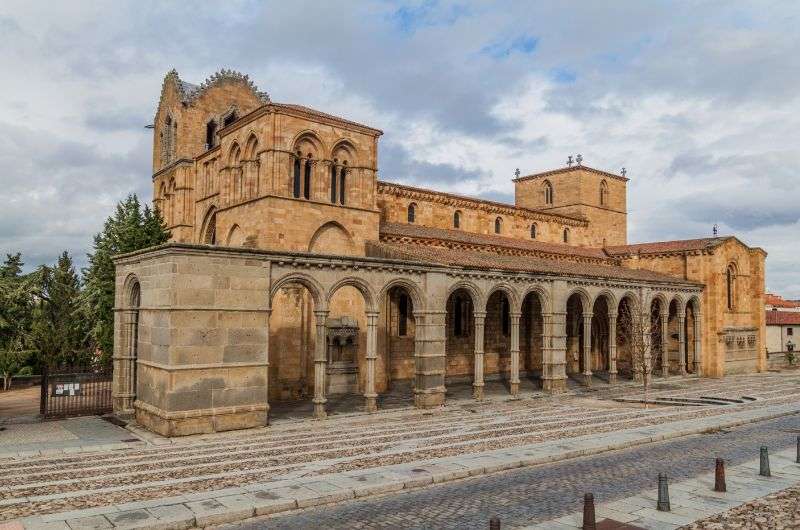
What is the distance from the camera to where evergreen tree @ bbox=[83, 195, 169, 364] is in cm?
3594

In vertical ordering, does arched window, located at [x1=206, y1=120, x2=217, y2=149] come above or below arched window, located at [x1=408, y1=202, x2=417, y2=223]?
above

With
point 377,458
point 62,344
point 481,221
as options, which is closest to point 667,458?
point 377,458

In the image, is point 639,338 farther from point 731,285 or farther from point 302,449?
point 302,449

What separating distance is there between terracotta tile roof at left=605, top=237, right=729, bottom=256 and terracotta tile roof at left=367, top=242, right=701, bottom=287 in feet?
12.1

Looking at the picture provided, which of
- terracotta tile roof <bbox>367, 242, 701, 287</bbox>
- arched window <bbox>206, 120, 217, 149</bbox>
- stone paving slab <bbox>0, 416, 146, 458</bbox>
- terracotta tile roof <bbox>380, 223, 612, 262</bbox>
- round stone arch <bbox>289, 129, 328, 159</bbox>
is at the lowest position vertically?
stone paving slab <bbox>0, 416, 146, 458</bbox>

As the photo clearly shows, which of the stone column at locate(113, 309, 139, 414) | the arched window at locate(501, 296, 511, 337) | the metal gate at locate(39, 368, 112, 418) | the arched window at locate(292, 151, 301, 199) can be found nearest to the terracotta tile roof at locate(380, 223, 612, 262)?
the arched window at locate(501, 296, 511, 337)

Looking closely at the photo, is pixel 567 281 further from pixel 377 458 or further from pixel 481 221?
pixel 377 458

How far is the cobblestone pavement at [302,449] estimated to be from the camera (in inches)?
522

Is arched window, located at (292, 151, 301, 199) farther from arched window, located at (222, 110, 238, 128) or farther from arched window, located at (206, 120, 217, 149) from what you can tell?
arched window, located at (206, 120, 217, 149)

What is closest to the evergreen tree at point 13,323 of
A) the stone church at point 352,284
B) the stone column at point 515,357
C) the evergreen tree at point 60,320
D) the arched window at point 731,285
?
the evergreen tree at point 60,320

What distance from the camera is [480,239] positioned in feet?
125

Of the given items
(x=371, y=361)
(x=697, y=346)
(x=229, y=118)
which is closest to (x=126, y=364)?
(x=371, y=361)

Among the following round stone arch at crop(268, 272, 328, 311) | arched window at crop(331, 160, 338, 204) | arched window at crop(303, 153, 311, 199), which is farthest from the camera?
arched window at crop(331, 160, 338, 204)

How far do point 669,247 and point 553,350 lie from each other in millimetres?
18762
